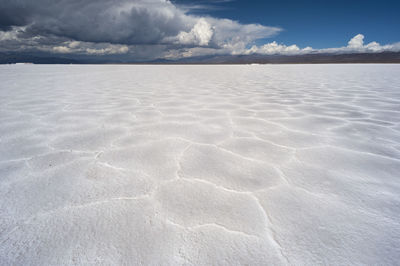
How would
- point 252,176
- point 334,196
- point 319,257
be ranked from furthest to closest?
point 252,176, point 334,196, point 319,257

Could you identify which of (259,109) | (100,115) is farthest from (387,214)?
(100,115)

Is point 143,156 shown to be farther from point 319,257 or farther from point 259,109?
point 259,109

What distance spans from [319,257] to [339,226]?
0.21 m

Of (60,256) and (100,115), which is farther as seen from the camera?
(100,115)

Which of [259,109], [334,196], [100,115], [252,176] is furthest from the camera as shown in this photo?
[259,109]

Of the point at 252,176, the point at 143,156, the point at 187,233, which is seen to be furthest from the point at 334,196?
the point at 143,156

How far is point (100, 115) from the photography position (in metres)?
2.48

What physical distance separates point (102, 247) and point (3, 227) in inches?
17.1

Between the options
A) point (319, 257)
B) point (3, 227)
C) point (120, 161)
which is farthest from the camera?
point (120, 161)

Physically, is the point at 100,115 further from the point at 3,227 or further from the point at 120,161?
the point at 3,227

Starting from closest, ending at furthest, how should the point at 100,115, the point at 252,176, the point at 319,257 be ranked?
the point at 319,257
the point at 252,176
the point at 100,115

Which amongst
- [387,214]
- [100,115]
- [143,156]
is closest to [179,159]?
[143,156]

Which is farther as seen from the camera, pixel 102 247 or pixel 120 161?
pixel 120 161

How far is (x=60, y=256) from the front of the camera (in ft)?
2.25
